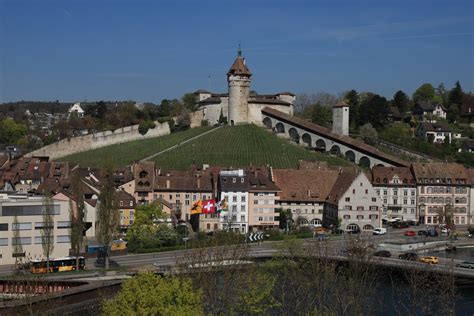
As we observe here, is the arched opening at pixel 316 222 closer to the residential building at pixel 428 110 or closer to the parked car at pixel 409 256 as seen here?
the parked car at pixel 409 256

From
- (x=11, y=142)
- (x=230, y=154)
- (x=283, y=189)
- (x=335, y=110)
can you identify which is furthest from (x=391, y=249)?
(x=11, y=142)

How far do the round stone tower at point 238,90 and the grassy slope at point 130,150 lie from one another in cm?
425

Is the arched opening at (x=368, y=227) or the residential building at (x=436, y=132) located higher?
the residential building at (x=436, y=132)

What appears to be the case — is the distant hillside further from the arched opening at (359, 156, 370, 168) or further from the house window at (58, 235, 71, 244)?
the house window at (58, 235, 71, 244)

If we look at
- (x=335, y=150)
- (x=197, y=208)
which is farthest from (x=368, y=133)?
(x=197, y=208)

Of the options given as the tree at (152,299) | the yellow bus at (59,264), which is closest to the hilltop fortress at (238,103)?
the yellow bus at (59,264)

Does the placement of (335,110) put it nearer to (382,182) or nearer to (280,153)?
(280,153)

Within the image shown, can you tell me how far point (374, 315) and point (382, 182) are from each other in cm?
3444

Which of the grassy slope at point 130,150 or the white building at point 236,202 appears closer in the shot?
the white building at point 236,202

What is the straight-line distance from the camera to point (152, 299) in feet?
70.5

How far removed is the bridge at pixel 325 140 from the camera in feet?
254

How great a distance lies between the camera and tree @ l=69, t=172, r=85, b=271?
45.7m

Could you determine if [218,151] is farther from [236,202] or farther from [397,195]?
[397,195]

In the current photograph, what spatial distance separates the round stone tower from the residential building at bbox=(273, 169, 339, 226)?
31.0m
